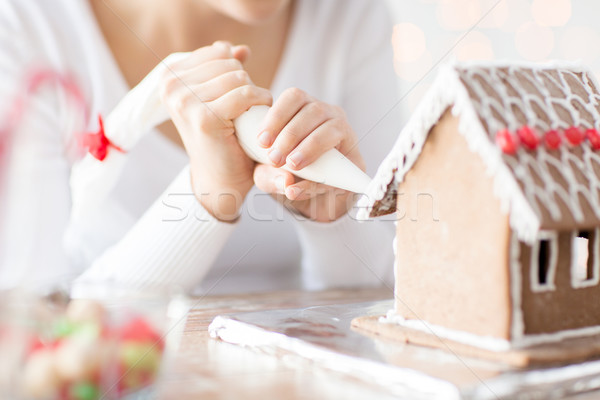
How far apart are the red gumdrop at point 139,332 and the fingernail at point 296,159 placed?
A: 15.1 inches

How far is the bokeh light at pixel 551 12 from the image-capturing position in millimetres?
2855

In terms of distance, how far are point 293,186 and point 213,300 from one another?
24 cm

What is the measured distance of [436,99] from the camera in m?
0.64

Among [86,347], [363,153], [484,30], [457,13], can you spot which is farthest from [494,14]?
[86,347]

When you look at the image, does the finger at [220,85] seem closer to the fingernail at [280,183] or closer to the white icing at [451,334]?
the fingernail at [280,183]

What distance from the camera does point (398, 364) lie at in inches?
22.1

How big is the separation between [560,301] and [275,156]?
403 millimetres

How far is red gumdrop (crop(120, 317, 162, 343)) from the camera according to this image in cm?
48

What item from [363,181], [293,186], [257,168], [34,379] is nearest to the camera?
[34,379]

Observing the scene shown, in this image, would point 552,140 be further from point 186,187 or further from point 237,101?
point 186,187

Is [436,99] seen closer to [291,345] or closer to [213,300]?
[291,345]

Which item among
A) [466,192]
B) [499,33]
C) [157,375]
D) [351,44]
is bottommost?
[157,375]

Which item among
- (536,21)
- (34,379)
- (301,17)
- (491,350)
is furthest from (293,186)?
(536,21)

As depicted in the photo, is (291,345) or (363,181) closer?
(291,345)
